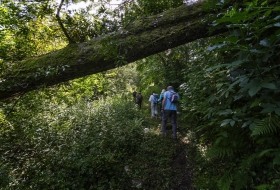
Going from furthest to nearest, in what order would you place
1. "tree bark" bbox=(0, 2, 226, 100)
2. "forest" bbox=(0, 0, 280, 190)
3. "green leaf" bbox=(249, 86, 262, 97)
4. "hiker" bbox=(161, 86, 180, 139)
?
"hiker" bbox=(161, 86, 180, 139) → "tree bark" bbox=(0, 2, 226, 100) → "forest" bbox=(0, 0, 280, 190) → "green leaf" bbox=(249, 86, 262, 97)

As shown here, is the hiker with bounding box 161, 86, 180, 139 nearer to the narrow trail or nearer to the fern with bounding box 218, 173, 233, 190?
the narrow trail

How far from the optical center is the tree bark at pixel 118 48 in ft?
10.8

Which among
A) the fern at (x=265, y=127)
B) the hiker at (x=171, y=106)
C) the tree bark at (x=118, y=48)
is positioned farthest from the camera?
the hiker at (x=171, y=106)

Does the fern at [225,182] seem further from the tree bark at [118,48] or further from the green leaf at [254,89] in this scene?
the tree bark at [118,48]

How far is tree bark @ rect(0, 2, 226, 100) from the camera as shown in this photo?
329 centimetres

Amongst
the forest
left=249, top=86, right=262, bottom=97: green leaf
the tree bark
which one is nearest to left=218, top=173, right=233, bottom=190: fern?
the forest

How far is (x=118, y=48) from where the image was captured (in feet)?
11.0

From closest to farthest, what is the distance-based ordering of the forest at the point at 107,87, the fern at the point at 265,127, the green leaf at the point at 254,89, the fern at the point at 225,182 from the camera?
the green leaf at the point at 254,89, the fern at the point at 265,127, the fern at the point at 225,182, the forest at the point at 107,87

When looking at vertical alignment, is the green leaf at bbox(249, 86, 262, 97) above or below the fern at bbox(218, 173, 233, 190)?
above

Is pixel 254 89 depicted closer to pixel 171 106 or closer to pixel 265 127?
pixel 265 127

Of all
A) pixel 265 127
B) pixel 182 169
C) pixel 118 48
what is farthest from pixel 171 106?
pixel 265 127

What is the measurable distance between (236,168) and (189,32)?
2.92 m

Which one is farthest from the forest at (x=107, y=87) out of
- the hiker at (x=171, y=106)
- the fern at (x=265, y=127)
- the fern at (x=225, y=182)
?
the hiker at (x=171, y=106)

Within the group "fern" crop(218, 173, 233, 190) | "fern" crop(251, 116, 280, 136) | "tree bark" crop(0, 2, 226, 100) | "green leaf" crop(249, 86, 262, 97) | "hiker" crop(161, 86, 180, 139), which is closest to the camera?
"green leaf" crop(249, 86, 262, 97)
